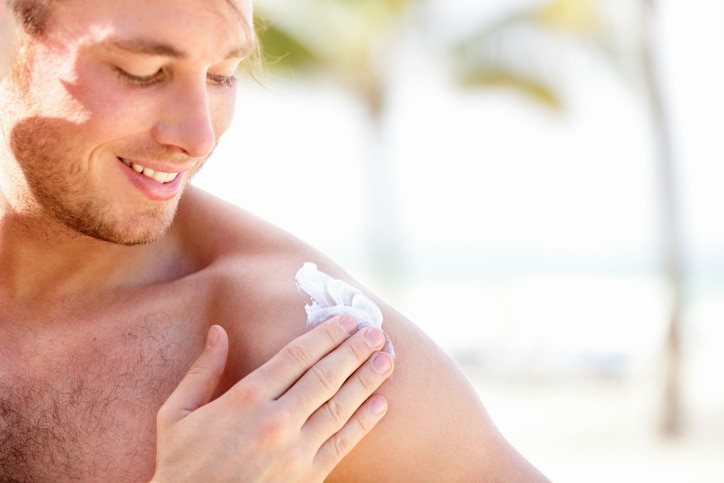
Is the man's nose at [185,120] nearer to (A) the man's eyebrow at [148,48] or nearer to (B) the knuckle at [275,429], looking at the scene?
(A) the man's eyebrow at [148,48]

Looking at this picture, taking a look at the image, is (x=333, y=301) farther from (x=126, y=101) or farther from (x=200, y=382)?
(x=126, y=101)

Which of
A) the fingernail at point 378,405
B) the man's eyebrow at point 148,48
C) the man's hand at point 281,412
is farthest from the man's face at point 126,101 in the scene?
the fingernail at point 378,405

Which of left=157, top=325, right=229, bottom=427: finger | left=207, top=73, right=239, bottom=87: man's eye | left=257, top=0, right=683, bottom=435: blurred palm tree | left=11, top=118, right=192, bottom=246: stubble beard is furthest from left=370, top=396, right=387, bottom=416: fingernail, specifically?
left=257, top=0, right=683, bottom=435: blurred palm tree

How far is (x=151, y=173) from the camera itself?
2.29 m

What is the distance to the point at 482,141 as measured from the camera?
50.8 meters

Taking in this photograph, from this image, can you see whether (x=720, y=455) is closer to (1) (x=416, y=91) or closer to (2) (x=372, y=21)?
(2) (x=372, y=21)

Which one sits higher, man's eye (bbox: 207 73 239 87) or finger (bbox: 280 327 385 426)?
man's eye (bbox: 207 73 239 87)

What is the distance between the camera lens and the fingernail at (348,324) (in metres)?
2.17

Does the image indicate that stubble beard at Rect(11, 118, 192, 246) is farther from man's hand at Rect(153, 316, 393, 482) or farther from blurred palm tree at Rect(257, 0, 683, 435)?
blurred palm tree at Rect(257, 0, 683, 435)

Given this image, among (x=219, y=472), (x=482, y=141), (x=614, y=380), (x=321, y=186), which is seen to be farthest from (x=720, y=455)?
(x=482, y=141)

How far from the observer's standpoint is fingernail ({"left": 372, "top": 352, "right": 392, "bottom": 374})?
213cm

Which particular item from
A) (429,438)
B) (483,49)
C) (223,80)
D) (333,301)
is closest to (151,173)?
(223,80)

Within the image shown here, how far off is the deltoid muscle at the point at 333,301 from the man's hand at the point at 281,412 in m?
0.06

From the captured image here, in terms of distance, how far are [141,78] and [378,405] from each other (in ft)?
2.87
